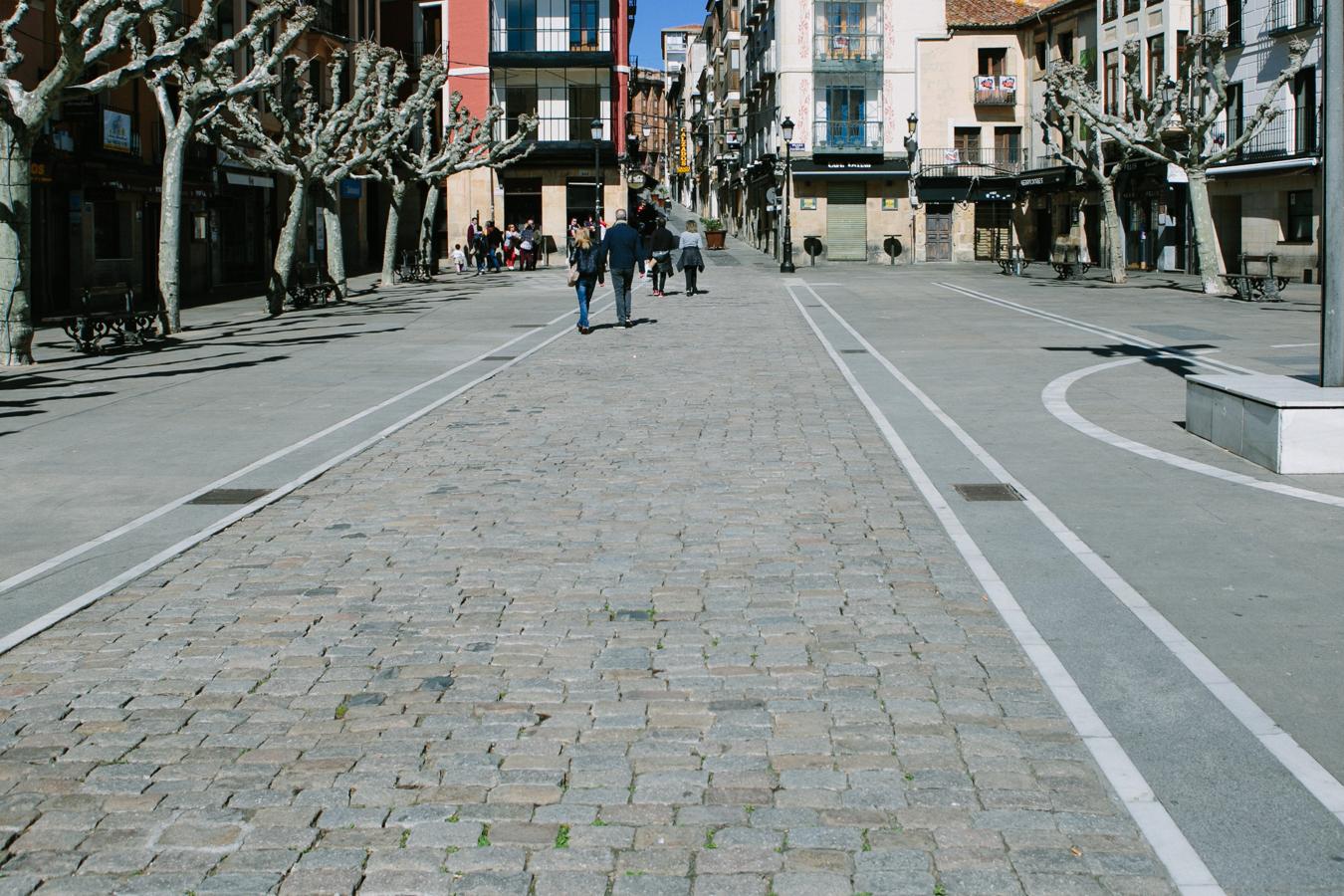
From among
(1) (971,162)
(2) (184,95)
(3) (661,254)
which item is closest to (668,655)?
(2) (184,95)

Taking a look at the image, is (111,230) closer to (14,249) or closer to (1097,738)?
(14,249)

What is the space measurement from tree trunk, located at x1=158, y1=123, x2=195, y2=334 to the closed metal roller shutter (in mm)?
42399

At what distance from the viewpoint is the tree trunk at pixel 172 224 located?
2417 centimetres

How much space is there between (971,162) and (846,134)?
5.40 m

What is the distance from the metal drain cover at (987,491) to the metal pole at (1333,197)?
9.57ft

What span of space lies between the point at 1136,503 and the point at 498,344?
13749 mm

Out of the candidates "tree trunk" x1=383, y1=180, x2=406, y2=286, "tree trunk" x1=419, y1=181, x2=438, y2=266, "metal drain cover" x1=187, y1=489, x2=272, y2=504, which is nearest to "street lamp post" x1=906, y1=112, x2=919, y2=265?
"tree trunk" x1=419, y1=181, x2=438, y2=266

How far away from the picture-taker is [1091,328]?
2375 cm

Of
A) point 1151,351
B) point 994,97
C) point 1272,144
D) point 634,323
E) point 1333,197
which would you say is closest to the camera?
point 1333,197

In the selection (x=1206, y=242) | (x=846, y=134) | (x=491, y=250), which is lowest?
(x=1206, y=242)

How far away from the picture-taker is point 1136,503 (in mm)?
9219

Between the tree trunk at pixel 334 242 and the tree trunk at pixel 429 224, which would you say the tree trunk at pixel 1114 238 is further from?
the tree trunk at pixel 334 242

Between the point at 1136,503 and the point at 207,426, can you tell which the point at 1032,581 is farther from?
the point at 207,426

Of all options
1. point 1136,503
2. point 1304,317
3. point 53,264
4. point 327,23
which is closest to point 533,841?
point 1136,503
